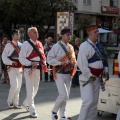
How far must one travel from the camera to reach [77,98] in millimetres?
10086

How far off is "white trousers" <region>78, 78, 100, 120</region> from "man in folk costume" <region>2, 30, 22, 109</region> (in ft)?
8.78

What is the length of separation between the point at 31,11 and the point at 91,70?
81.9ft

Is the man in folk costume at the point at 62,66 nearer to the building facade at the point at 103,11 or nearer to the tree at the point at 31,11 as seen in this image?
the tree at the point at 31,11

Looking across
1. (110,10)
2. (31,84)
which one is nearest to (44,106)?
→ (31,84)

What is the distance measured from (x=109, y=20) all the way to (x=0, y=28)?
730 inches

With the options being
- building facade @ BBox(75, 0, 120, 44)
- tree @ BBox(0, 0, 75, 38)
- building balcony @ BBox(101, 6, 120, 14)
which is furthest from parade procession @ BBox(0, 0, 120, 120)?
building balcony @ BBox(101, 6, 120, 14)

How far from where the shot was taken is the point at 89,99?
233 inches

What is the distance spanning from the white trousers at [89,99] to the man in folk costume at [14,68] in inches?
105

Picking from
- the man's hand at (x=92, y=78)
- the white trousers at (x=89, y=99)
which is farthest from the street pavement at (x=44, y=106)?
the man's hand at (x=92, y=78)

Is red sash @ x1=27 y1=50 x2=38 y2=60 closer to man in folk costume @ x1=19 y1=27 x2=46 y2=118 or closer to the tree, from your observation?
man in folk costume @ x1=19 y1=27 x2=46 y2=118

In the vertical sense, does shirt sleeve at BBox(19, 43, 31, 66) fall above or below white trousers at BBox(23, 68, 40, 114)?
above

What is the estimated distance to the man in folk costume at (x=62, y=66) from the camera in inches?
268

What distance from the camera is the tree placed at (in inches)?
1174

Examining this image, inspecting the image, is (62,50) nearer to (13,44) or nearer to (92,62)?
(92,62)
